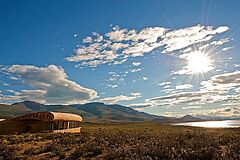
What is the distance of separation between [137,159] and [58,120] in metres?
31.6

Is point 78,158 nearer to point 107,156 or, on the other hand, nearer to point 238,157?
point 107,156

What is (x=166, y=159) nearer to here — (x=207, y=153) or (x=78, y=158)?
(x=207, y=153)

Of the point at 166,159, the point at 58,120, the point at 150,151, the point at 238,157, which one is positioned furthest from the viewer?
the point at 58,120

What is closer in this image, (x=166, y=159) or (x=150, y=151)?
(x=166, y=159)

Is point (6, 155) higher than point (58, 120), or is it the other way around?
point (58, 120)

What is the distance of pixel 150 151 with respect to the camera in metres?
14.1

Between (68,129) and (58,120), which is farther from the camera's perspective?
(68,129)

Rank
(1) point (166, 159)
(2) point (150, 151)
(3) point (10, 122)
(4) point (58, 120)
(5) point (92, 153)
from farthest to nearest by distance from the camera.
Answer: (4) point (58, 120) < (3) point (10, 122) < (5) point (92, 153) < (2) point (150, 151) < (1) point (166, 159)

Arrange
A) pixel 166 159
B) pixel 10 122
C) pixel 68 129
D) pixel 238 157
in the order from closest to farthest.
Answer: pixel 238 157 < pixel 166 159 < pixel 10 122 < pixel 68 129

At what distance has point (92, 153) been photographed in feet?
52.1

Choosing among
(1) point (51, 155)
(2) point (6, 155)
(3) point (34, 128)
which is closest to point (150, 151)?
(1) point (51, 155)

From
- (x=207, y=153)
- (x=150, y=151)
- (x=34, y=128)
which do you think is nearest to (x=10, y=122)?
(x=34, y=128)

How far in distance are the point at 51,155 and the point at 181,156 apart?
7977 mm

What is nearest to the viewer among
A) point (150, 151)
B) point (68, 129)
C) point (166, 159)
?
point (166, 159)
